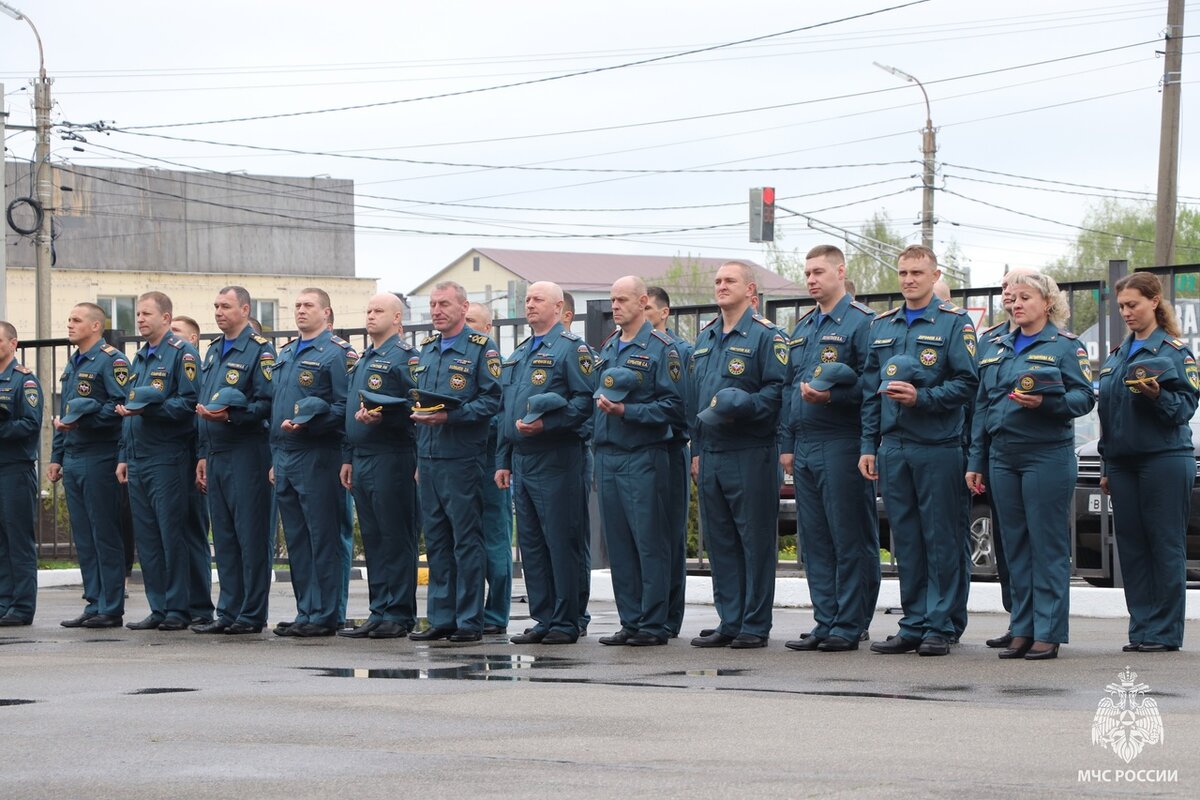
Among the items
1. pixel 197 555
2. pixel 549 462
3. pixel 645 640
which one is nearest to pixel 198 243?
pixel 197 555

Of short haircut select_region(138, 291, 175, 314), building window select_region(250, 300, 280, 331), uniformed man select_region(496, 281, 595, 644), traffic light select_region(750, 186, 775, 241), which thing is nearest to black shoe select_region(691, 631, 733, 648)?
uniformed man select_region(496, 281, 595, 644)

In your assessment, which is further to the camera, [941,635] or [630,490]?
[630,490]

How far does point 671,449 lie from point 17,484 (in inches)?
198

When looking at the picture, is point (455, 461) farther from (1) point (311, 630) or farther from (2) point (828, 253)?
(2) point (828, 253)

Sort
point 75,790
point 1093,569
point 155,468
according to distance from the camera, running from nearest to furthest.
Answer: point 75,790, point 155,468, point 1093,569

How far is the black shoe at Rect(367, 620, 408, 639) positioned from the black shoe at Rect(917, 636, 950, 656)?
3.34 metres

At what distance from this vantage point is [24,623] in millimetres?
12969

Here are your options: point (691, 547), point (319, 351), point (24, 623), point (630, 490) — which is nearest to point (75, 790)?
point (630, 490)

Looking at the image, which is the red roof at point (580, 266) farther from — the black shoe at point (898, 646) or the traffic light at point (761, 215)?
the black shoe at point (898, 646)

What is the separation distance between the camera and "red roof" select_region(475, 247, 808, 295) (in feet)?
334

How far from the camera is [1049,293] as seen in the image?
9.60 m

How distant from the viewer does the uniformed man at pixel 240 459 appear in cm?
1179

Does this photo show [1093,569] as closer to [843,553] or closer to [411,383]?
[843,553]

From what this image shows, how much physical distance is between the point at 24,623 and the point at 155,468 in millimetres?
1720
